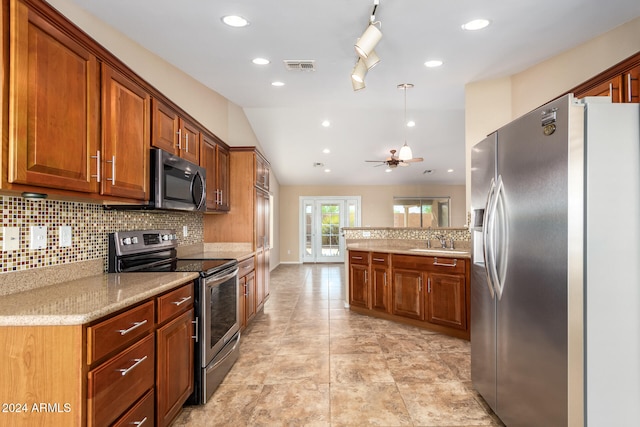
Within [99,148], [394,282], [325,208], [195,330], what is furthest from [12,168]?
[325,208]

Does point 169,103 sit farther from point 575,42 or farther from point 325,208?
point 325,208

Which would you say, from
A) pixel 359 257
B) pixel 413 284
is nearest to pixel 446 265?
pixel 413 284

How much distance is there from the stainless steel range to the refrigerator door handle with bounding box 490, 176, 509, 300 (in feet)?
5.98

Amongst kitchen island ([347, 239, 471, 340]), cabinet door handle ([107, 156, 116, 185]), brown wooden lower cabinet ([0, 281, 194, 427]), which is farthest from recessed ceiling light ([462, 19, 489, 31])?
brown wooden lower cabinet ([0, 281, 194, 427])

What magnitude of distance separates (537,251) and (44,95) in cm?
233

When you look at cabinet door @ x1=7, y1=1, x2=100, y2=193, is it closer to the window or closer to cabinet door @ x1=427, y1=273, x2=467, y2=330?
cabinet door @ x1=427, y1=273, x2=467, y2=330

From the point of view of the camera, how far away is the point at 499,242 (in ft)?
6.59

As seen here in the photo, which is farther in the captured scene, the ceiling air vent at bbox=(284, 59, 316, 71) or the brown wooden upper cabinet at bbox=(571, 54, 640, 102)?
the ceiling air vent at bbox=(284, 59, 316, 71)

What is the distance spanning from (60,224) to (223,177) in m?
2.08

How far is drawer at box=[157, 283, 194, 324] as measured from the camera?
1.92m

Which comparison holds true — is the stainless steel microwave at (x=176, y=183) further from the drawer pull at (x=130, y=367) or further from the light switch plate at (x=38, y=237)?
the drawer pull at (x=130, y=367)

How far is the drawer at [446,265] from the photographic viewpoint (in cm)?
376

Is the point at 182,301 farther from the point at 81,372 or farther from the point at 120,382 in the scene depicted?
the point at 81,372

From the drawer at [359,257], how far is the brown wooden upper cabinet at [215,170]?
72.3 inches
